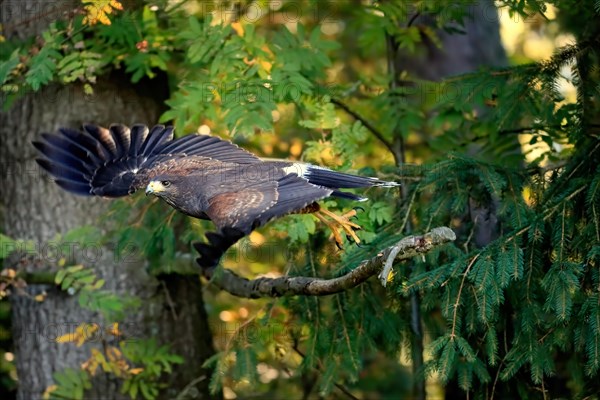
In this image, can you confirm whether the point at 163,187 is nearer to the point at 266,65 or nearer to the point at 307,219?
the point at 307,219

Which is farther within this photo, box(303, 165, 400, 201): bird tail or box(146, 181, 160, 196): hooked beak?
box(146, 181, 160, 196): hooked beak

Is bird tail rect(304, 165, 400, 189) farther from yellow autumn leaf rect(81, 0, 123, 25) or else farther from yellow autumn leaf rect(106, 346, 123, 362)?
yellow autumn leaf rect(106, 346, 123, 362)

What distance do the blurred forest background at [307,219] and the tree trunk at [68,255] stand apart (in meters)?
0.01

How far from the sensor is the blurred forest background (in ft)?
15.8

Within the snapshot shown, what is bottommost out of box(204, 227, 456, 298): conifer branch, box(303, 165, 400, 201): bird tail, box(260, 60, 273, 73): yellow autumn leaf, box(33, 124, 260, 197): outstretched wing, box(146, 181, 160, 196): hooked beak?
box(204, 227, 456, 298): conifer branch

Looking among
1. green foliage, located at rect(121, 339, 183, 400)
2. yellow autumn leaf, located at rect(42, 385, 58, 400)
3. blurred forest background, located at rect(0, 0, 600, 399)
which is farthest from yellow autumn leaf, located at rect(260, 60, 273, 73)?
yellow autumn leaf, located at rect(42, 385, 58, 400)

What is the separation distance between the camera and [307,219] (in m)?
5.45

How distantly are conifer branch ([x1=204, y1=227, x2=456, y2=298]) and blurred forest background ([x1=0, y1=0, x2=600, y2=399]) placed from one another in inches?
11.5

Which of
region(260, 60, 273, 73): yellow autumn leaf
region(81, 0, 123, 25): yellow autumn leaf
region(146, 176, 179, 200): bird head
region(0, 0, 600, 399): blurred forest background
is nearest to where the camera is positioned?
region(0, 0, 600, 399): blurred forest background

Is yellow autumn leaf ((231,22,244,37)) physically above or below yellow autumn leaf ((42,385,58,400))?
above

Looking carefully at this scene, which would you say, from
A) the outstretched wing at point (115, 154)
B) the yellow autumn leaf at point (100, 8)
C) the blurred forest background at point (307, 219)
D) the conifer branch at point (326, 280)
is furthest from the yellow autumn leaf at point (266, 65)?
the conifer branch at point (326, 280)

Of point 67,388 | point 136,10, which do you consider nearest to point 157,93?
point 136,10

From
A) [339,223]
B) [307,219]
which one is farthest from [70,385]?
[339,223]

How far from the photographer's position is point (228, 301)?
934 centimetres
